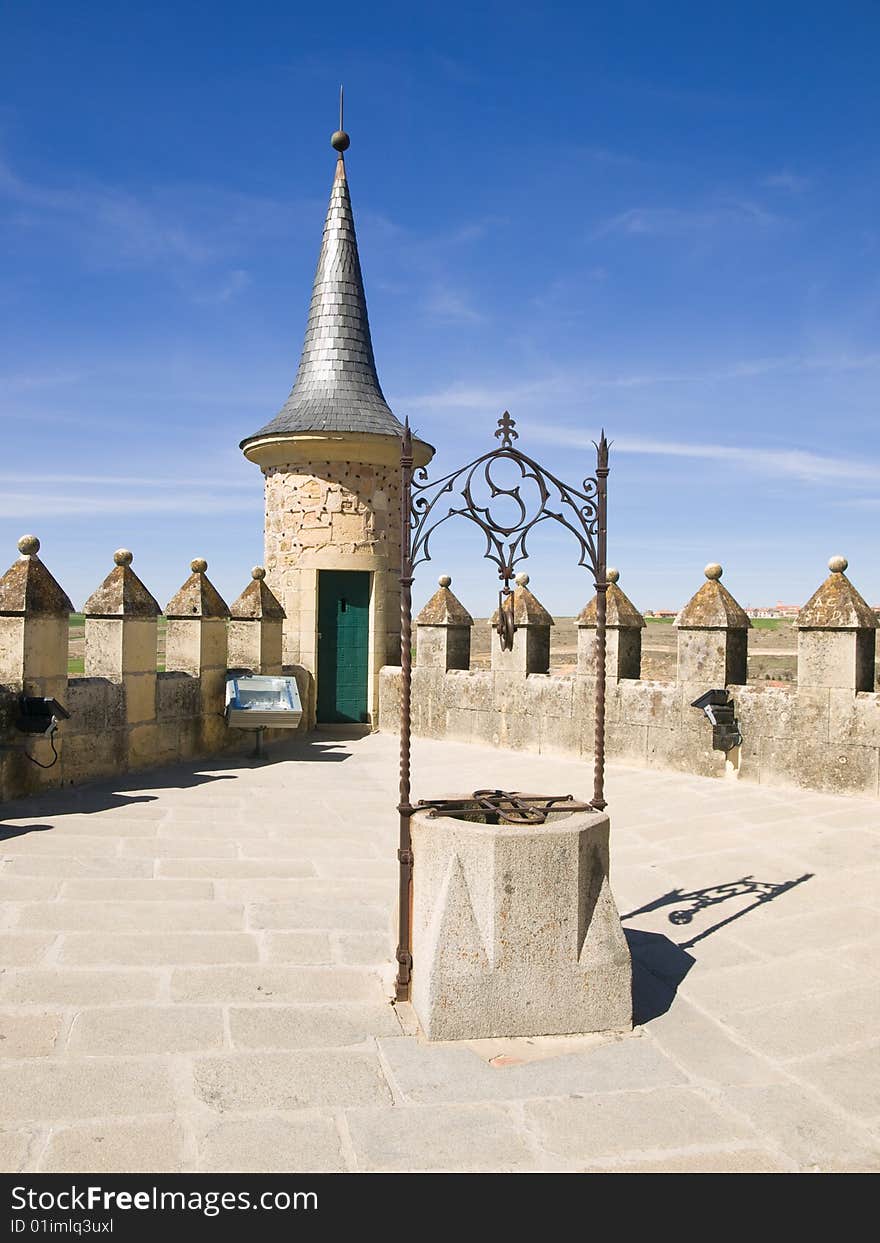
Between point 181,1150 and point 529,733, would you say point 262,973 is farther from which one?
point 529,733

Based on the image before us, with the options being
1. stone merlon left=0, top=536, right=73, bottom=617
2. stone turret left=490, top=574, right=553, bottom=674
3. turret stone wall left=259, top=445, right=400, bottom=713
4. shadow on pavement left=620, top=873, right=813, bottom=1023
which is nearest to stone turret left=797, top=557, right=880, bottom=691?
shadow on pavement left=620, top=873, right=813, bottom=1023

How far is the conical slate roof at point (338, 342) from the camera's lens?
41.7ft

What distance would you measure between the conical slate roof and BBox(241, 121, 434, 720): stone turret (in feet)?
0.08

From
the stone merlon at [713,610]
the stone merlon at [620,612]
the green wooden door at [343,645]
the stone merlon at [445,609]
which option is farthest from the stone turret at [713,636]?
the green wooden door at [343,645]

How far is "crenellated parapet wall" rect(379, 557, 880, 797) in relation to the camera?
320 inches

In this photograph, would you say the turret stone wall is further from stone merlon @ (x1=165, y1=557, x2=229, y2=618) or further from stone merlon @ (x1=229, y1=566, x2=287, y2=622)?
stone merlon @ (x1=165, y1=557, x2=229, y2=618)

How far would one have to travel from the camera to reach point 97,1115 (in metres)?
2.84

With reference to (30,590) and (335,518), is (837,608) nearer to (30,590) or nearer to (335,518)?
(335,518)

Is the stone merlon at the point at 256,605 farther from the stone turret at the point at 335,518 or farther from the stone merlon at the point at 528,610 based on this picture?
the stone merlon at the point at 528,610

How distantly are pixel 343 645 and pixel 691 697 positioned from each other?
5.12 meters

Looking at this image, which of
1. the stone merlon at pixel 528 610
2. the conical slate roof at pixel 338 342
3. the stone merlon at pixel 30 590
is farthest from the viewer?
the conical slate roof at pixel 338 342

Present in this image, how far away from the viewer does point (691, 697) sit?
9.20 meters

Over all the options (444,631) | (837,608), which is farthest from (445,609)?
(837,608)

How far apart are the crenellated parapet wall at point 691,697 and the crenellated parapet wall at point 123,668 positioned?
7.55 ft
